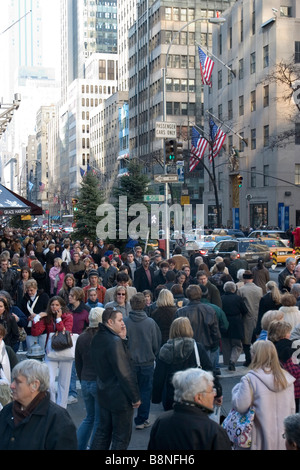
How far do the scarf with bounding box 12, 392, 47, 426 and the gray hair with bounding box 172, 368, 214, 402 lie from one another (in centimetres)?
93

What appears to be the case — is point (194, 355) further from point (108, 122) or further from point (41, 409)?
point (108, 122)

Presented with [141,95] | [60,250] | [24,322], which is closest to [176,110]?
[141,95]

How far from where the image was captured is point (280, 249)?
31.5m

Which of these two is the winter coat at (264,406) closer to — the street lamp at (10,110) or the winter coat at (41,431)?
the winter coat at (41,431)

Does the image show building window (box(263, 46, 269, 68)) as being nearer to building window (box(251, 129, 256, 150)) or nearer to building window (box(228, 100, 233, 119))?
building window (box(251, 129, 256, 150))

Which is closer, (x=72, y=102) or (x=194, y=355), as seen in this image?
(x=194, y=355)

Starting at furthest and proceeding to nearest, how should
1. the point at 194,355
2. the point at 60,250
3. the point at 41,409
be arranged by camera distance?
the point at 60,250 < the point at 194,355 < the point at 41,409

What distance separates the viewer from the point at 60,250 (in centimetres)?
2169

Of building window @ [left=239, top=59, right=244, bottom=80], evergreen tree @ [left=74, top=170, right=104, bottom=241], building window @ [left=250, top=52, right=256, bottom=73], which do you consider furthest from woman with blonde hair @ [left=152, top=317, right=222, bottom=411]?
building window @ [left=239, top=59, right=244, bottom=80]

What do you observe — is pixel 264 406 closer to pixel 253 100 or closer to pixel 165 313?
pixel 165 313

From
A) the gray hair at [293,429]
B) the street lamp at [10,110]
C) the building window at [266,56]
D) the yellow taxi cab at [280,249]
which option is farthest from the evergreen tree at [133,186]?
the building window at [266,56]

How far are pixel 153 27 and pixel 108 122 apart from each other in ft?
120

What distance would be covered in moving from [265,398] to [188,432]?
70.0 inches
